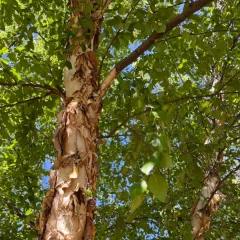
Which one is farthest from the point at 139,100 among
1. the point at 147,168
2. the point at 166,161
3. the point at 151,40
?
the point at 147,168

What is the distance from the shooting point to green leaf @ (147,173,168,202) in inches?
42.9

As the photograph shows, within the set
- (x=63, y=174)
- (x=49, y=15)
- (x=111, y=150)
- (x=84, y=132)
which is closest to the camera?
(x=63, y=174)

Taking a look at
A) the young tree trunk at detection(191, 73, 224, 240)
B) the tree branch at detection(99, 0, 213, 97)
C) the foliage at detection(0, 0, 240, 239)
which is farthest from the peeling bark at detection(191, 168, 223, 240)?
the tree branch at detection(99, 0, 213, 97)

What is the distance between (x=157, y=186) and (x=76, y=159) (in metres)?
0.89

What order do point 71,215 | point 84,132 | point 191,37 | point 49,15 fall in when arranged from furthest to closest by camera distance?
point 49,15
point 191,37
point 84,132
point 71,215

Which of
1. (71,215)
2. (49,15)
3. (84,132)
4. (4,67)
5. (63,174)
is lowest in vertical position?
(71,215)

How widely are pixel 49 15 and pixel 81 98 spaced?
2.11m

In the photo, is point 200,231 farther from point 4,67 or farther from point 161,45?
point 4,67

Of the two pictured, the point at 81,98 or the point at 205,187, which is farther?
the point at 205,187

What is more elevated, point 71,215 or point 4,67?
point 4,67

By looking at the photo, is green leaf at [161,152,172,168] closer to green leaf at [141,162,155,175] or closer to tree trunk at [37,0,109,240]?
green leaf at [141,162,155,175]

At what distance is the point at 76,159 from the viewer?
1926 mm

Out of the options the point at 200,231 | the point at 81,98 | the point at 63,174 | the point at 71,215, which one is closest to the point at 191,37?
the point at 81,98

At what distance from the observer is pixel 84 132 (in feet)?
6.81
